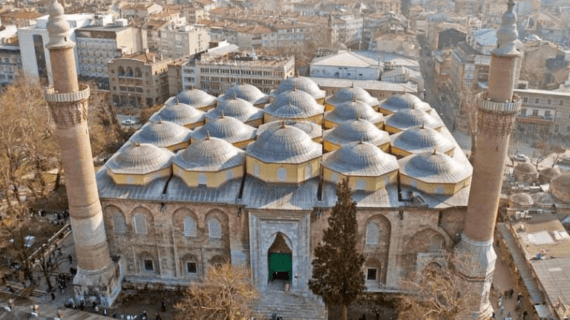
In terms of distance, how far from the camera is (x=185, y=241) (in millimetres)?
31781

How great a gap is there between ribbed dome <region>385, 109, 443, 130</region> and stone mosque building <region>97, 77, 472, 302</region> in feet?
17.7

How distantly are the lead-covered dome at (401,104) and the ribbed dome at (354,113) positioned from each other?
232 cm

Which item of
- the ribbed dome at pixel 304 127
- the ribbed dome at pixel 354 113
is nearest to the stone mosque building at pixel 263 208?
the ribbed dome at pixel 304 127

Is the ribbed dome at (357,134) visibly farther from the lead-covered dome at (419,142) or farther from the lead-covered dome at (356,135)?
the lead-covered dome at (419,142)

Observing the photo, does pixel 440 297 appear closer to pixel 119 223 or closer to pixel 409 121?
pixel 409 121

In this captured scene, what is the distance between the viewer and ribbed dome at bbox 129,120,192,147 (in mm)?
36094

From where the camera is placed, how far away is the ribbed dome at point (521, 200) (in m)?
38.8

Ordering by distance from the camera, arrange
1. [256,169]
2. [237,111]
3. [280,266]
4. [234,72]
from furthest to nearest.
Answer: [234,72]
[237,111]
[256,169]
[280,266]

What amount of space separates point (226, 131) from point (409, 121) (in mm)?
13204

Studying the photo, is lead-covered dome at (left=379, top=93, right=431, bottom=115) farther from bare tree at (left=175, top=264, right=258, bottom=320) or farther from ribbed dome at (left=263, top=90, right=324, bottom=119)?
bare tree at (left=175, top=264, right=258, bottom=320)

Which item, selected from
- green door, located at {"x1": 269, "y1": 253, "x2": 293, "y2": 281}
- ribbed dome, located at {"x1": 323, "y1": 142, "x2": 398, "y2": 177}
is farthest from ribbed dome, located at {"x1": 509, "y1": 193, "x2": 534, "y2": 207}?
green door, located at {"x1": 269, "y1": 253, "x2": 293, "y2": 281}

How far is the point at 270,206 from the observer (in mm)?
29625

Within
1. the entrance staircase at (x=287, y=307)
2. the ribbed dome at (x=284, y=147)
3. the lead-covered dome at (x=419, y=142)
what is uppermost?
the ribbed dome at (x=284, y=147)

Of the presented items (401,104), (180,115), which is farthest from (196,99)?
(401,104)
